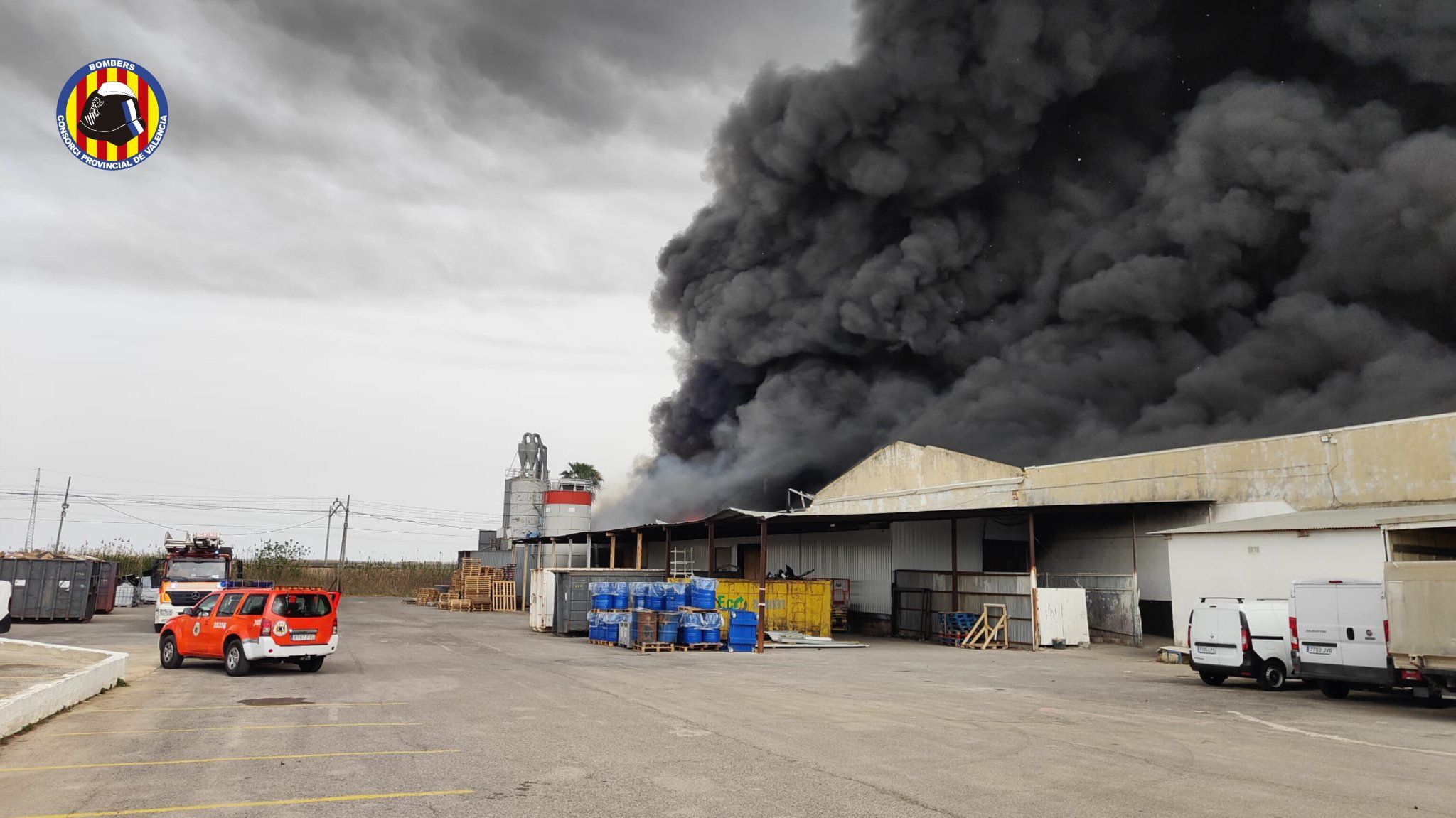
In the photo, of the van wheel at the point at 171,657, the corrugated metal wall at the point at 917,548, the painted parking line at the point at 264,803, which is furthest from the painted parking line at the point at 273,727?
the corrugated metal wall at the point at 917,548

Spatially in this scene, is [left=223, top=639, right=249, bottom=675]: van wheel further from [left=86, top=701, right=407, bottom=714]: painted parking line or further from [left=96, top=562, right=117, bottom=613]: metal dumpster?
[left=96, top=562, right=117, bottom=613]: metal dumpster

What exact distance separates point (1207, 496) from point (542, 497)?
158 ft

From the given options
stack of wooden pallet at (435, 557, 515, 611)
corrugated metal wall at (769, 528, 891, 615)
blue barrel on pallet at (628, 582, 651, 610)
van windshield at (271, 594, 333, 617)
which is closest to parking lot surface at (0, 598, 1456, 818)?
van windshield at (271, 594, 333, 617)

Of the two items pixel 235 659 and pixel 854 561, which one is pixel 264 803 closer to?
pixel 235 659

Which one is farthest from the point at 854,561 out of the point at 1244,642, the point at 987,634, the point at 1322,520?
the point at 1244,642

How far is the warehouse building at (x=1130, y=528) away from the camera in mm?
22141

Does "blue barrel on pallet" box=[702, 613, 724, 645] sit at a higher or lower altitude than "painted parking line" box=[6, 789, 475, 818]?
higher

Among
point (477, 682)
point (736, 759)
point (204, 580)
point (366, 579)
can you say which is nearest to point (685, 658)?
point (477, 682)

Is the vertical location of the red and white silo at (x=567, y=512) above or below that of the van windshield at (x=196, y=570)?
above

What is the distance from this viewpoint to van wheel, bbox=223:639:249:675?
14.5 m

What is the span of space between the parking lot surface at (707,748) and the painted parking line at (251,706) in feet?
0.27

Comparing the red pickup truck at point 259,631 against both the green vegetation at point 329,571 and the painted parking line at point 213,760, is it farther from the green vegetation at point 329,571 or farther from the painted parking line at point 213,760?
the green vegetation at point 329,571

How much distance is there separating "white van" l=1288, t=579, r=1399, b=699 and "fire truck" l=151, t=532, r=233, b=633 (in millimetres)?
23438

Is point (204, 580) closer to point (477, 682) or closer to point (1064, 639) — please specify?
point (477, 682)
